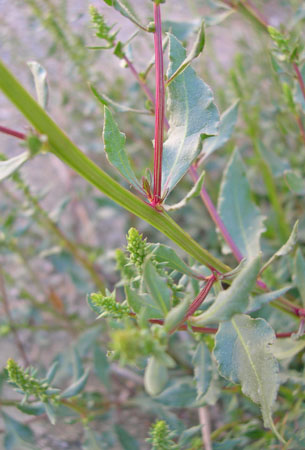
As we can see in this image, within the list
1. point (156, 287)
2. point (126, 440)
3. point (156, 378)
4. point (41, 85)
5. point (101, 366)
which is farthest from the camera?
point (101, 366)

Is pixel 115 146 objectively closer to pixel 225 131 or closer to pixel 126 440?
pixel 225 131

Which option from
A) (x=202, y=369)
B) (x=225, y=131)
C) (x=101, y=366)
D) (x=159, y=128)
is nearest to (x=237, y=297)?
(x=159, y=128)

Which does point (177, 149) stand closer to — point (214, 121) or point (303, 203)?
point (214, 121)

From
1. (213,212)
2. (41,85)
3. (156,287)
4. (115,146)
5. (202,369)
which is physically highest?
(41,85)

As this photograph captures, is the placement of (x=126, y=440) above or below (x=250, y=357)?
below

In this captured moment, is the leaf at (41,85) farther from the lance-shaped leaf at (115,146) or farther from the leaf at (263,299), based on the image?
the leaf at (263,299)

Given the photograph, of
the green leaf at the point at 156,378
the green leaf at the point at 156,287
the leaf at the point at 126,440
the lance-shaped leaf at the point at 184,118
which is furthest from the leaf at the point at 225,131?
the leaf at the point at 126,440

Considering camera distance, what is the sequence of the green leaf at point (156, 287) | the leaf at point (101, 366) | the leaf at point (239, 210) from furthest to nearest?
the leaf at point (101, 366), the leaf at point (239, 210), the green leaf at point (156, 287)
